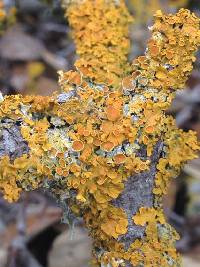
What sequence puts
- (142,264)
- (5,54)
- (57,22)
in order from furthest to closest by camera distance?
(57,22) → (5,54) → (142,264)

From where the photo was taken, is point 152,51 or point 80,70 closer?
point 152,51

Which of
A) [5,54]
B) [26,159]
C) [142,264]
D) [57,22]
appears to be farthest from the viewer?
[57,22]

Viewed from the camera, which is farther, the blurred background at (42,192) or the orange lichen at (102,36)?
the blurred background at (42,192)

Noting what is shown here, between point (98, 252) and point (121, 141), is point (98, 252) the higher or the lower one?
the lower one

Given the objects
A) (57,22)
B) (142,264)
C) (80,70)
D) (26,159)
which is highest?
(57,22)

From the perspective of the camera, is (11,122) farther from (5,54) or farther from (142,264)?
(5,54)

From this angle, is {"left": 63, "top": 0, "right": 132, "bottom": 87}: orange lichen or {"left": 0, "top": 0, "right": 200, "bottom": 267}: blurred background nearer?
{"left": 63, "top": 0, "right": 132, "bottom": 87}: orange lichen

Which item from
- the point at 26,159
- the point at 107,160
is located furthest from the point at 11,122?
the point at 107,160

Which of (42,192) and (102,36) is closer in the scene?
(102,36)
